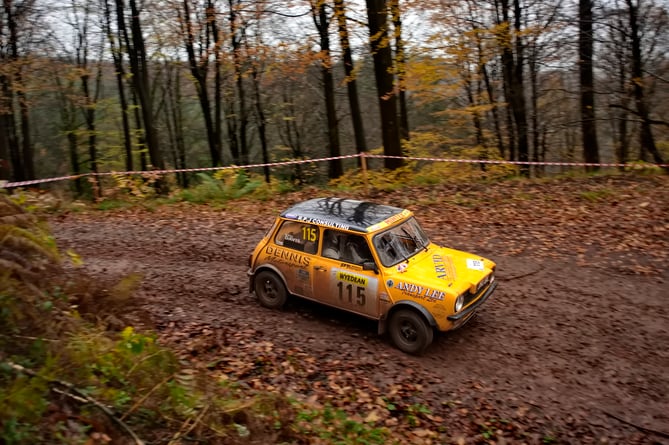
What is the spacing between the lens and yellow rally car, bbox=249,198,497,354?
6617mm

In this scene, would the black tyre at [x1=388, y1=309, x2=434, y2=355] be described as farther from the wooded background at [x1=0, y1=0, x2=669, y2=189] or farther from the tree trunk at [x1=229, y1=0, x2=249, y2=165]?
the tree trunk at [x1=229, y1=0, x2=249, y2=165]

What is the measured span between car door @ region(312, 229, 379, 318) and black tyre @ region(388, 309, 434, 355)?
33cm

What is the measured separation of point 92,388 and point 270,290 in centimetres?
428

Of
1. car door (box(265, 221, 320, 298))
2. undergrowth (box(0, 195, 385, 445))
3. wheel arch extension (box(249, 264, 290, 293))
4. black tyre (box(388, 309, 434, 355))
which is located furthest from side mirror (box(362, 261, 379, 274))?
undergrowth (box(0, 195, 385, 445))

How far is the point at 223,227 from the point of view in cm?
1223

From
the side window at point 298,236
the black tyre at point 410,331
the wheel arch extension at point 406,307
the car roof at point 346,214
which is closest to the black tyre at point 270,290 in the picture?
the side window at point 298,236

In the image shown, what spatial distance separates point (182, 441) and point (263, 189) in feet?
37.9

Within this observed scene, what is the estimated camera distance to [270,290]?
806 cm

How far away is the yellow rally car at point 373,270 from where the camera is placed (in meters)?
6.62

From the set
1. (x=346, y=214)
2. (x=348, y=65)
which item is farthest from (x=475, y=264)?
(x=348, y=65)

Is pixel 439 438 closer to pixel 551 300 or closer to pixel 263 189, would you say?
pixel 551 300

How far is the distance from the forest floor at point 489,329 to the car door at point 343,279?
515 millimetres

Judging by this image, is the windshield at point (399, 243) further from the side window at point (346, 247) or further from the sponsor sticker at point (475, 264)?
the sponsor sticker at point (475, 264)

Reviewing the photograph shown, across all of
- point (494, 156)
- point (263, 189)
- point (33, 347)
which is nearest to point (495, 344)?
→ point (33, 347)
